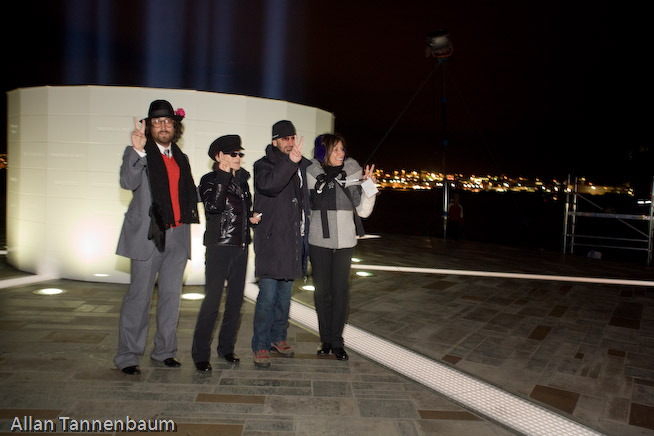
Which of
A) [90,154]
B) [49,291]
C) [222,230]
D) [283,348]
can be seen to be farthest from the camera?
[90,154]

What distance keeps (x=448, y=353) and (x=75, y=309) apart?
3386mm

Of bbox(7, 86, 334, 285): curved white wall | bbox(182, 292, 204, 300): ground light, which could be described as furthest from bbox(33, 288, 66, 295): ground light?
bbox(182, 292, 204, 300): ground light

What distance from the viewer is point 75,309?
4.09 m

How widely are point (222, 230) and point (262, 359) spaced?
0.92 metres

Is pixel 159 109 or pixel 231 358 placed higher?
pixel 159 109

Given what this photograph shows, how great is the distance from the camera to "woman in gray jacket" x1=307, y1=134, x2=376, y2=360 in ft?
9.99

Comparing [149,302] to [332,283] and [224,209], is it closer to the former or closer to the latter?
[224,209]

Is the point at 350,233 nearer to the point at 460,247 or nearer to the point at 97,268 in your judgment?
the point at 97,268

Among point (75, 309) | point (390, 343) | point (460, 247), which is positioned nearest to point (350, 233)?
point (390, 343)

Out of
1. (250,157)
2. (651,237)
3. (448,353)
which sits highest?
(250,157)

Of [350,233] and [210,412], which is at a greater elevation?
[350,233]

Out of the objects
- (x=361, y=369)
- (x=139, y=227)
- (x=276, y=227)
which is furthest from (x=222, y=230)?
(x=361, y=369)

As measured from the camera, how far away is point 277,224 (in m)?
2.88

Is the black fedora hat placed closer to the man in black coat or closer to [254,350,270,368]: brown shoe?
the man in black coat
